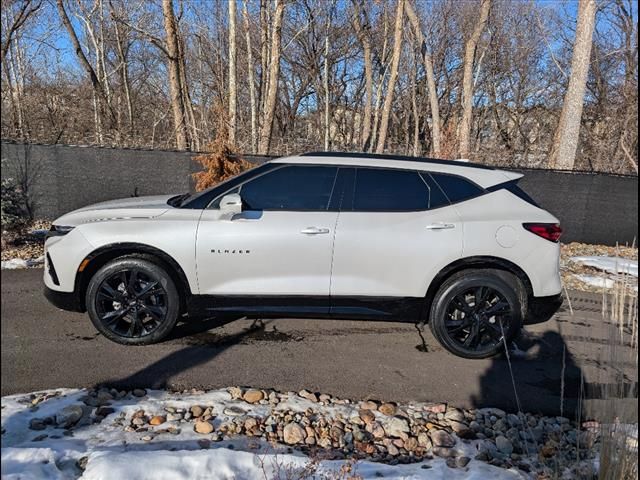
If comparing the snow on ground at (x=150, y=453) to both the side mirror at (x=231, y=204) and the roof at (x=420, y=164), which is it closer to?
the side mirror at (x=231, y=204)

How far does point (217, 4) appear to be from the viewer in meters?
20.1

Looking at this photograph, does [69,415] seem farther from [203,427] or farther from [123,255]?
[123,255]

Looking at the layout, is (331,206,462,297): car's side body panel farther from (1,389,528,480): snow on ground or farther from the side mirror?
(1,389,528,480): snow on ground

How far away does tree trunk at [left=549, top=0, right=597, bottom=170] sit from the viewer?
33.7ft

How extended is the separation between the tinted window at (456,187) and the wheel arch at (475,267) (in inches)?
22.9

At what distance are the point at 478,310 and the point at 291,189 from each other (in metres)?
2.08

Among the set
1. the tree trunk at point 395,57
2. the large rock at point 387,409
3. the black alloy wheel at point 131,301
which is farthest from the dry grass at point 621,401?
the tree trunk at point 395,57

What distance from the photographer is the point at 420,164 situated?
4.07 m

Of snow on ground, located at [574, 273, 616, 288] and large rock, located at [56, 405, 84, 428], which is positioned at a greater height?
snow on ground, located at [574, 273, 616, 288]

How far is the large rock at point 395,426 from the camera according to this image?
2.82 metres

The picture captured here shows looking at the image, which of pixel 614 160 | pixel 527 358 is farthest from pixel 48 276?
pixel 614 160

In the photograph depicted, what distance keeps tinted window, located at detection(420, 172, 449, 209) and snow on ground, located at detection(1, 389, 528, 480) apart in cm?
202

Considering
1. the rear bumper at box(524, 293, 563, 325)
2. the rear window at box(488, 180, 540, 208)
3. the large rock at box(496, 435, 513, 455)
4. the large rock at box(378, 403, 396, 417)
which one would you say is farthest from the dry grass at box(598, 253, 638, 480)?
the rear window at box(488, 180, 540, 208)

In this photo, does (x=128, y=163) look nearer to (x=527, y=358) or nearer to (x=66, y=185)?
(x=66, y=185)
